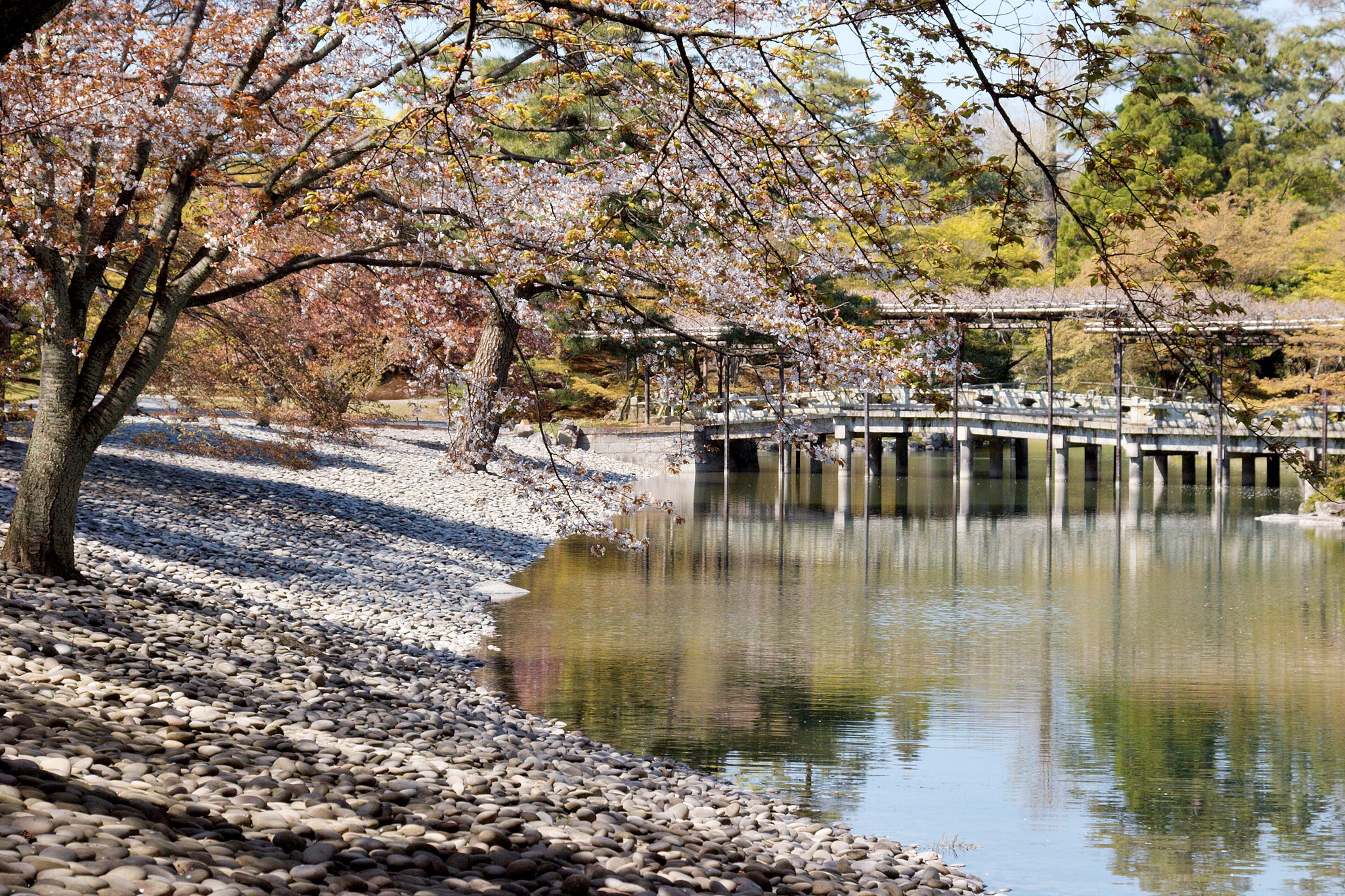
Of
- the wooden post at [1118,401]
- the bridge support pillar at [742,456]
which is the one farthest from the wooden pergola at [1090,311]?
the bridge support pillar at [742,456]

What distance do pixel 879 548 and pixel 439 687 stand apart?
1462 cm

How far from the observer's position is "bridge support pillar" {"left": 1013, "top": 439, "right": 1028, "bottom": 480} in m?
42.7

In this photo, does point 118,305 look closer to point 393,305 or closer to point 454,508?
point 393,305

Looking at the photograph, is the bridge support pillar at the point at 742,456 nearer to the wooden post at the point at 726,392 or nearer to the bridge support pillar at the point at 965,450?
the wooden post at the point at 726,392


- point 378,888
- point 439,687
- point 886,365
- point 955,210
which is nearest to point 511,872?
point 378,888

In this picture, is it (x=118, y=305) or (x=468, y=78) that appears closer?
(x=468, y=78)

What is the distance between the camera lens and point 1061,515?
2983 cm

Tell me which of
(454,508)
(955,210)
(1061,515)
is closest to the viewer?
(955,210)

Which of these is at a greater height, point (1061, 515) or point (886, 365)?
point (886, 365)

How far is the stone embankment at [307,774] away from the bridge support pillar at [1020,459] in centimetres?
3297

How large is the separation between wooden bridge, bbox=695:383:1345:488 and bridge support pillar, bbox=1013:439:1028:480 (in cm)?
A: 4

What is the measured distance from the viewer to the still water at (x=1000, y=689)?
7.96 meters

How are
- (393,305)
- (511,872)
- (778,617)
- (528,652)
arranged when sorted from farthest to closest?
(778,617) → (528,652) → (393,305) → (511,872)

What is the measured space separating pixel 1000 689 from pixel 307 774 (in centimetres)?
753
